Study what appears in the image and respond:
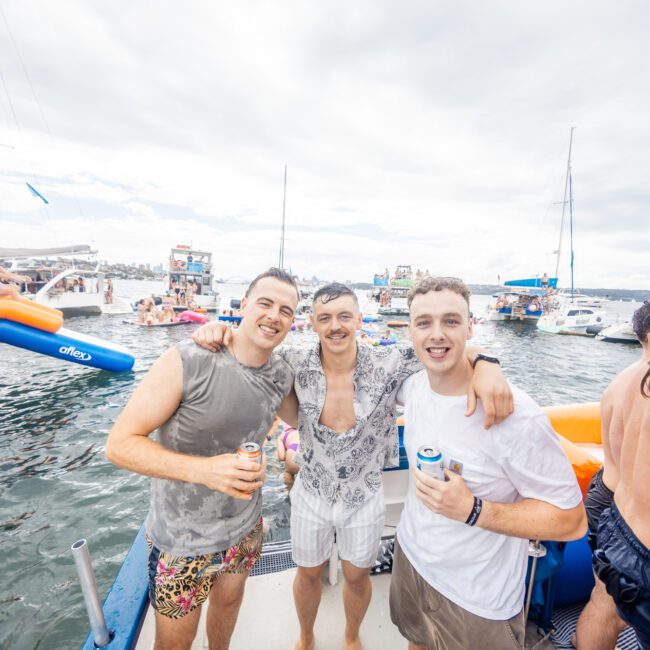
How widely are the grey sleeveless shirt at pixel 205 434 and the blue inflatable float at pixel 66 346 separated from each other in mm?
9793

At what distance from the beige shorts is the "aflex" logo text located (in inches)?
433

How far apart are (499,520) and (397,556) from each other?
0.89m

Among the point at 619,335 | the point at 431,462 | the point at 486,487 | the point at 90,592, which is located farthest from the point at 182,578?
the point at 619,335

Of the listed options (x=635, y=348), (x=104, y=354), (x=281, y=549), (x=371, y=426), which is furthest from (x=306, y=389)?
(x=635, y=348)

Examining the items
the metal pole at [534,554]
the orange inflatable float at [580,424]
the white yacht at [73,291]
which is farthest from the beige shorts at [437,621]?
the white yacht at [73,291]

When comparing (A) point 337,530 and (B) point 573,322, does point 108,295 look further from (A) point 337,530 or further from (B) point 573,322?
(B) point 573,322

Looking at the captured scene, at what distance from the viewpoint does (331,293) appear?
242 cm

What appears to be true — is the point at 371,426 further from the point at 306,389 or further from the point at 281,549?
the point at 281,549

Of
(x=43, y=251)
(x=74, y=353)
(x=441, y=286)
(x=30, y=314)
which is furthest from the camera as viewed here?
(x=43, y=251)

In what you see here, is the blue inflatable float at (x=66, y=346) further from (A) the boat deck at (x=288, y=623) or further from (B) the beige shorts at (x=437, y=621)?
(B) the beige shorts at (x=437, y=621)

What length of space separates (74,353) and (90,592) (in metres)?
9.85

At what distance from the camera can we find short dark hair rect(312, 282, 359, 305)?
2.39 m

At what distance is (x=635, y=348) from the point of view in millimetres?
24797

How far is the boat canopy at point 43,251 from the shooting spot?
1979cm
